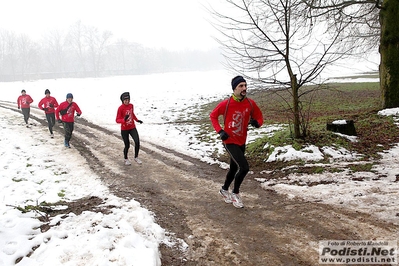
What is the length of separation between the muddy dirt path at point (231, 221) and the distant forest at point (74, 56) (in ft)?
263

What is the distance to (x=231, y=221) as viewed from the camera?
4820mm

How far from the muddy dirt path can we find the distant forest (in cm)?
8009

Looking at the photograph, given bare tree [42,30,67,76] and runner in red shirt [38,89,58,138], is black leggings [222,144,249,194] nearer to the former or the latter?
runner in red shirt [38,89,58,138]

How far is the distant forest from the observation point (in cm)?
7786

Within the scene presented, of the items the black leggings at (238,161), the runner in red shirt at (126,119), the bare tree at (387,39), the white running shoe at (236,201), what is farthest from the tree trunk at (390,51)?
the runner in red shirt at (126,119)

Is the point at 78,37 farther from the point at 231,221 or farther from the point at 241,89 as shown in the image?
the point at 231,221

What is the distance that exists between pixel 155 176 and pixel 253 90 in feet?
12.1

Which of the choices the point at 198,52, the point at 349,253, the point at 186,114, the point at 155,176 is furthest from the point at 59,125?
the point at 198,52

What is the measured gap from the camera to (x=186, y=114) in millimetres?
18219

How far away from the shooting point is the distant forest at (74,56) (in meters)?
77.9

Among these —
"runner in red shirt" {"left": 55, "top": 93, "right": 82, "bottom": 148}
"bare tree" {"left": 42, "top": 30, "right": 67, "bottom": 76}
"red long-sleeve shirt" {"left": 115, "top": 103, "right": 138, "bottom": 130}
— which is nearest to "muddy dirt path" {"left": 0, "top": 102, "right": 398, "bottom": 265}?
"red long-sleeve shirt" {"left": 115, "top": 103, "right": 138, "bottom": 130}

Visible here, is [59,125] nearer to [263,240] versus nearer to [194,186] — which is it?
[194,186]

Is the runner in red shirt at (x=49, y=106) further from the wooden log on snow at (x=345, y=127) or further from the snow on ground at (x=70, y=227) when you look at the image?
the wooden log on snow at (x=345, y=127)

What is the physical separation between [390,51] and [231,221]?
9.60 meters
